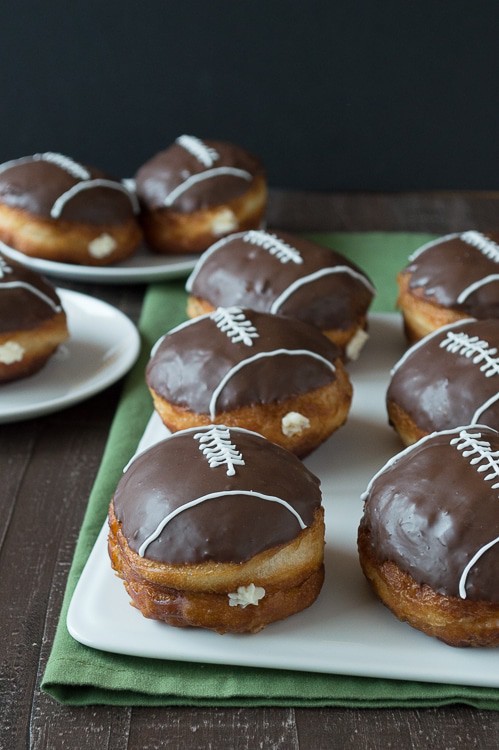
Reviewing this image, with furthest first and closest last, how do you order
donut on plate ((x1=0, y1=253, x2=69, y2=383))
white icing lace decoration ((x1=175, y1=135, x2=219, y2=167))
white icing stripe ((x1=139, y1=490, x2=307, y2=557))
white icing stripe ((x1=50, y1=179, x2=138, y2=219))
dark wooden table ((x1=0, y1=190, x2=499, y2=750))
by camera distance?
white icing lace decoration ((x1=175, y1=135, x2=219, y2=167)) < white icing stripe ((x1=50, y1=179, x2=138, y2=219)) < donut on plate ((x1=0, y1=253, x2=69, y2=383)) < white icing stripe ((x1=139, y1=490, x2=307, y2=557)) < dark wooden table ((x1=0, y1=190, x2=499, y2=750))

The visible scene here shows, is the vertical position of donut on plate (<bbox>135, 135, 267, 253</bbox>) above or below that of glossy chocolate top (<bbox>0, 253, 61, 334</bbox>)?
below

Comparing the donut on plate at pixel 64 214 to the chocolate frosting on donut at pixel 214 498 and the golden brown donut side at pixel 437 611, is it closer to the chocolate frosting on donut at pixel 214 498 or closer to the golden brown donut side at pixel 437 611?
the chocolate frosting on donut at pixel 214 498

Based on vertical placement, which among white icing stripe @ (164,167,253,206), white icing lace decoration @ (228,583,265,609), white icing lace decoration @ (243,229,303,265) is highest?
white icing lace decoration @ (228,583,265,609)

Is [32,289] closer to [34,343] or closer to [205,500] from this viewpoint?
[34,343]

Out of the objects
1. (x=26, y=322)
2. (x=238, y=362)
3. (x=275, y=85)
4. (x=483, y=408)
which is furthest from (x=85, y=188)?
(x=483, y=408)

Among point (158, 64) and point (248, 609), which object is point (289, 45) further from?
point (248, 609)

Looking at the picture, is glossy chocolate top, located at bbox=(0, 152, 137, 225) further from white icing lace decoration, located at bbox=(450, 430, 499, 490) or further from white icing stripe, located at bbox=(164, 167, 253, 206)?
white icing lace decoration, located at bbox=(450, 430, 499, 490)

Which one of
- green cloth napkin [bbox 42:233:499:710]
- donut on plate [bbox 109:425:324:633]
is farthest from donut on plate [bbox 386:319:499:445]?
green cloth napkin [bbox 42:233:499:710]
